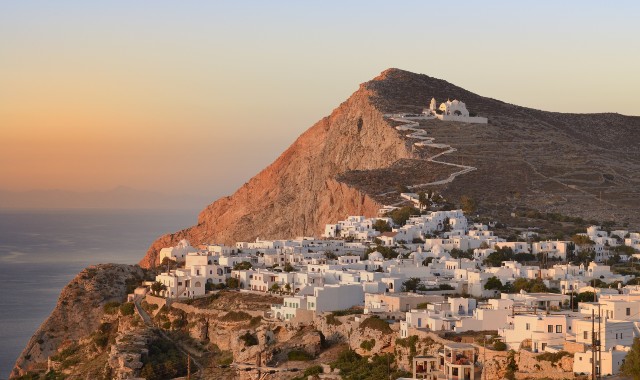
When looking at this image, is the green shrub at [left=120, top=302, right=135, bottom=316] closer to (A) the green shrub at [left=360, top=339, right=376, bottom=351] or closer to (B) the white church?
(A) the green shrub at [left=360, top=339, right=376, bottom=351]

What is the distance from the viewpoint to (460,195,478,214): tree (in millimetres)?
64219

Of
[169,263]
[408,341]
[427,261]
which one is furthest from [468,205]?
[408,341]

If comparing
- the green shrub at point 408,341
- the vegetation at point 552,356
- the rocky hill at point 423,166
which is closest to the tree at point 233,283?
the green shrub at point 408,341

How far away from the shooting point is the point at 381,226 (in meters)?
58.3

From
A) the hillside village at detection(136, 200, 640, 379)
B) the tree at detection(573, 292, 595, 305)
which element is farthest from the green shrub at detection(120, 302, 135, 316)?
the tree at detection(573, 292, 595, 305)

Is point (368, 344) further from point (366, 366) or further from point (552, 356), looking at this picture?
point (552, 356)

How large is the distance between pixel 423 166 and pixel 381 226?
17.8 meters

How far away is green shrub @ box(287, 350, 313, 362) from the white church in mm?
53702

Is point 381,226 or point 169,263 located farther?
point 381,226

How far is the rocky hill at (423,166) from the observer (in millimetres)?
71625

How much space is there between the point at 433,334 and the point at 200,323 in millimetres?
12903

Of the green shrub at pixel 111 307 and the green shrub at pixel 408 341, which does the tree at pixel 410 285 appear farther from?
the green shrub at pixel 111 307

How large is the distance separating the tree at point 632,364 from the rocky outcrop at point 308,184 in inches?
1596

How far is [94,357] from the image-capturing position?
4816 centimetres
